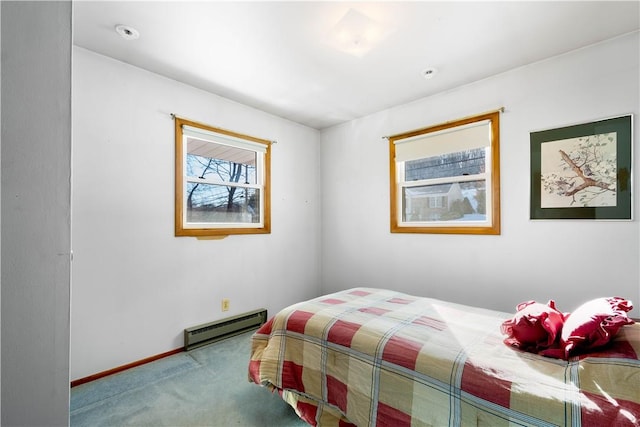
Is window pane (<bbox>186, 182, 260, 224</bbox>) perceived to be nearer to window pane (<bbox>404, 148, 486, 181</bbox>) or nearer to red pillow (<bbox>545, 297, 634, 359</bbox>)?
window pane (<bbox>404, 148, 486, 181</bbox>)

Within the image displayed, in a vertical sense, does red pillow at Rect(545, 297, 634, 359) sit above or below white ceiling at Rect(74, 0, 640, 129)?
below

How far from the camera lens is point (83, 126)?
2.18 meters

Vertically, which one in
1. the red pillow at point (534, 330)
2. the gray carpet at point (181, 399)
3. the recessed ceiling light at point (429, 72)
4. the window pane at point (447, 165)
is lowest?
the gray carpet at point (181, 399)

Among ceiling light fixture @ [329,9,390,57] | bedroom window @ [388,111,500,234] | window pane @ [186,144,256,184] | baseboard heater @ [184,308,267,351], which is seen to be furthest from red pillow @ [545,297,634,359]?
window pane @ [186,144,256,184]

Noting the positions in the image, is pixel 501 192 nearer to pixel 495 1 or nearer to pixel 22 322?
pixel 495 1

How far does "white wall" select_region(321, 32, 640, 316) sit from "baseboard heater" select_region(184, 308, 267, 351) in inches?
48.8

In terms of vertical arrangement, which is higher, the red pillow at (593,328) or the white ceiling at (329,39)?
the white ceiling at (329,39)

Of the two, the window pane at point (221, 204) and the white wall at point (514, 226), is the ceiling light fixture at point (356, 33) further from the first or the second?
the window pane at point (221, 204)

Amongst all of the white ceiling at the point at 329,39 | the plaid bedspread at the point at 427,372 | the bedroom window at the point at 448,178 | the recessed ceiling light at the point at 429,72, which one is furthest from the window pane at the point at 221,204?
the recessed ceiling light at the point at 429,72

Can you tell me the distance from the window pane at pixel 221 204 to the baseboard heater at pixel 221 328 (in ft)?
3.34

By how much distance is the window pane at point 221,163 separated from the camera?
9.44ft

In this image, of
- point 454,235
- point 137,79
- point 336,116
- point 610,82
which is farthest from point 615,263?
point 137,79

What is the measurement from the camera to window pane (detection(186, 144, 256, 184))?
2.88m

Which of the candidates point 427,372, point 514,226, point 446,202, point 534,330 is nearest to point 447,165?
point 446,202
